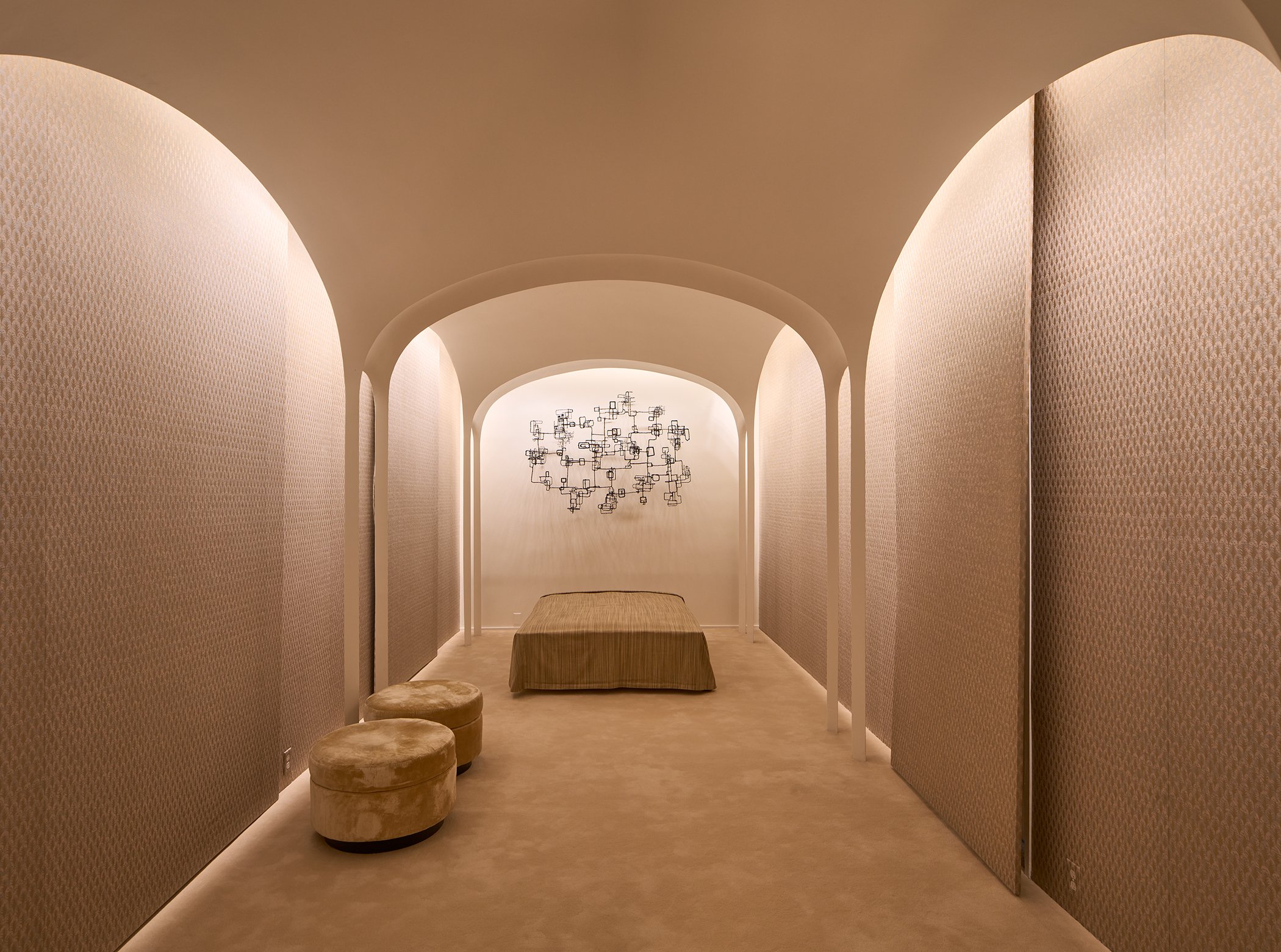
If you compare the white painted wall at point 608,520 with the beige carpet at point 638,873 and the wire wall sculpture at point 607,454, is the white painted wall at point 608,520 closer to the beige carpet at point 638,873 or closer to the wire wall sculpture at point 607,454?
the wire wall sculpture at point 607,454

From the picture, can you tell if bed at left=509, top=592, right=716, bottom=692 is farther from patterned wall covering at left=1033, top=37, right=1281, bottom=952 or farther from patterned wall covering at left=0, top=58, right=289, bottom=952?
patterned wall covering at left=1033, top=37, right=1281, bottom=952

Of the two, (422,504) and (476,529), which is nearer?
(422,504)

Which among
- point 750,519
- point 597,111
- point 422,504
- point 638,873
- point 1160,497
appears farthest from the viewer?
point 750,519

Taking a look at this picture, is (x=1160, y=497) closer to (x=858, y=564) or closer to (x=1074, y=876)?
(x=1074, y=876)

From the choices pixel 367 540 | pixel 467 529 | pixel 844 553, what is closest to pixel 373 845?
pixel 367 540

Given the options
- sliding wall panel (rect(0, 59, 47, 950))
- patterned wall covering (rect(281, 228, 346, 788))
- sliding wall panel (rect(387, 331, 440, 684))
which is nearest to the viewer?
sliding wall panel (rect(0, 59, 47, 950))

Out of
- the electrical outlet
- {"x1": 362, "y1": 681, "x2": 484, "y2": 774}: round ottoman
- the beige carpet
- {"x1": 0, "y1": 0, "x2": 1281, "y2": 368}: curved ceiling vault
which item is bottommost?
the beige carpet

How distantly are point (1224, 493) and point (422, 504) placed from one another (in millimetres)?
5777

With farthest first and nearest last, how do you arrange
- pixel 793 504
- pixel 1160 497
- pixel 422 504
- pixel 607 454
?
pixel 607 454 → pixel 793 504 → pixel 422 504 → pixel 1160 497

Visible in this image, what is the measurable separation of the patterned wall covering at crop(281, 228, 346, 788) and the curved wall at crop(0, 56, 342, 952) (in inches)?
3.5

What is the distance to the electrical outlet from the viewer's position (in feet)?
8.30

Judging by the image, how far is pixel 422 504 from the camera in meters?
6.63

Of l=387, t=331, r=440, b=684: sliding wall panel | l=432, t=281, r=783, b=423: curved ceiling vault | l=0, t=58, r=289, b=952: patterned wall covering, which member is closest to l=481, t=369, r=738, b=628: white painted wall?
l=432, t=281, r=783, b=423: curved ceiling vault

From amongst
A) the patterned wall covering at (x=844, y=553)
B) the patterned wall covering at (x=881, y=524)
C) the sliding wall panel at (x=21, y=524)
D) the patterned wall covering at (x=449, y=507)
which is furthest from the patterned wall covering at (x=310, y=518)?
the patterned wall covering at (x=844, y=553)
